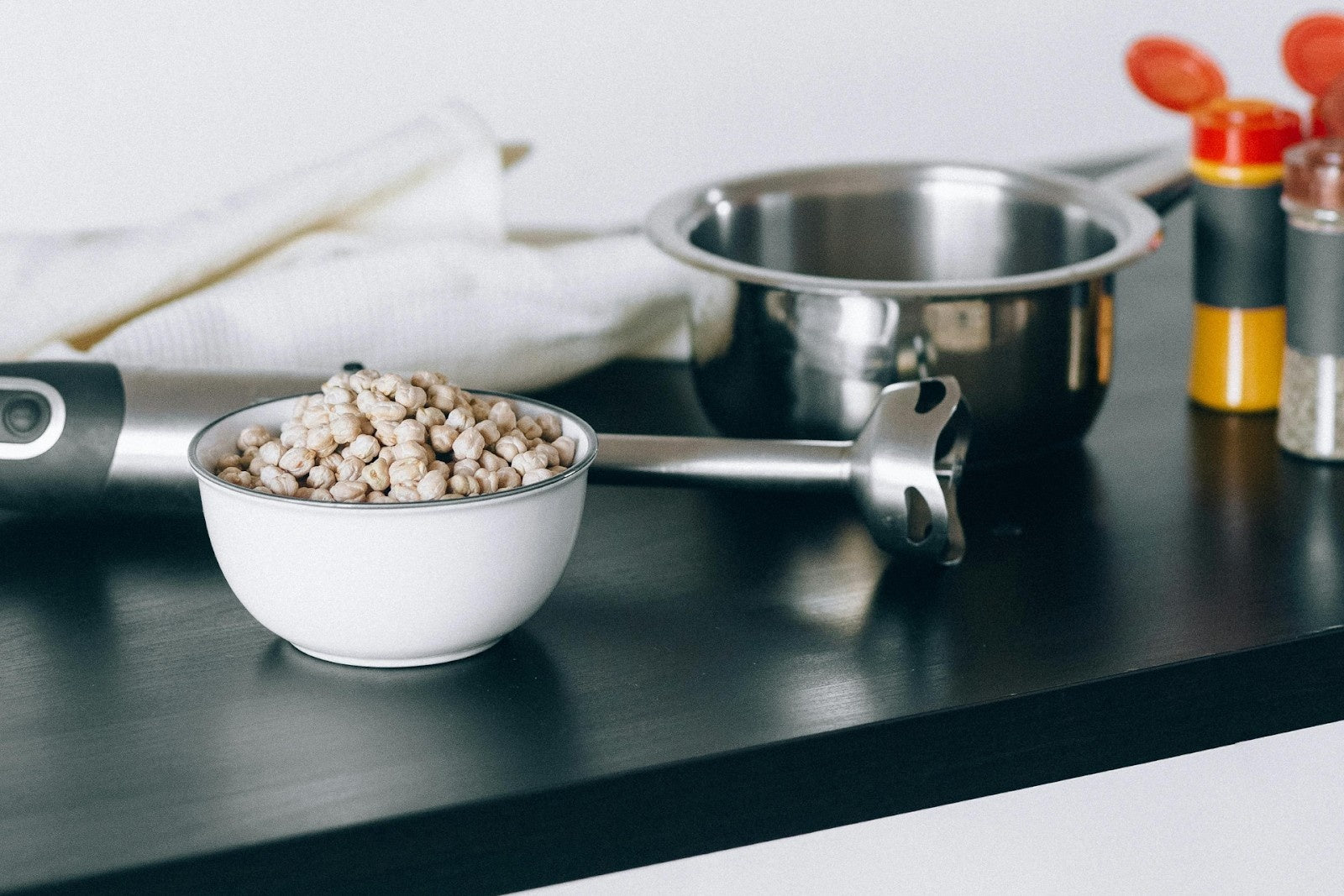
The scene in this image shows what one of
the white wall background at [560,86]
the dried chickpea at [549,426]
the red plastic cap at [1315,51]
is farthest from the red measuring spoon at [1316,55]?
the white wall background at [560,86]

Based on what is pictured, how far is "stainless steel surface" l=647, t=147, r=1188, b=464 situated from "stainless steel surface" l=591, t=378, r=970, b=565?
4cm

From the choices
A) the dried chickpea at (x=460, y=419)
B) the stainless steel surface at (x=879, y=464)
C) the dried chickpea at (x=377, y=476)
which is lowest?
the stainless steel surface at (x=879, y=464)

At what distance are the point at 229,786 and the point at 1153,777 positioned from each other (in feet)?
2.60

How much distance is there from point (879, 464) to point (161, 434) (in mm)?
363

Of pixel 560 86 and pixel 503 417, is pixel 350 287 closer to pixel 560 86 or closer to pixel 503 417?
pixel 503 417

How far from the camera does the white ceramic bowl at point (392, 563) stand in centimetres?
63

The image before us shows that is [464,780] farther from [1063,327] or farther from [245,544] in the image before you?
[1063,327]

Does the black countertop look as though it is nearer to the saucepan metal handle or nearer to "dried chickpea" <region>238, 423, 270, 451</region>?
"dried chickpea" <region>238, 423, 270, 451</region>

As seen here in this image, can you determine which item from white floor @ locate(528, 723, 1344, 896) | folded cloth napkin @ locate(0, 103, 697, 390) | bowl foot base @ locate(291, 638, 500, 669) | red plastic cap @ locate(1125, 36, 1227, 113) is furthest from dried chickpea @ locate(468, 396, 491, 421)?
red plastic cap @ locate(1125, 36, 1227, 113)

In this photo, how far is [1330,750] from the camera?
1288 millimetres

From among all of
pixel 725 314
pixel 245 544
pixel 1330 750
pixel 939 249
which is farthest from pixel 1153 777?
pixel 245 544

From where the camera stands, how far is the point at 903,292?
82 cm

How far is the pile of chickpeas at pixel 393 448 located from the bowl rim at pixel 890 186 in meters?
0.20

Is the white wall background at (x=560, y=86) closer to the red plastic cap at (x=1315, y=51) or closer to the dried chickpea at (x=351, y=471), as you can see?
the red plastic cap at (x=1315, y=51)
